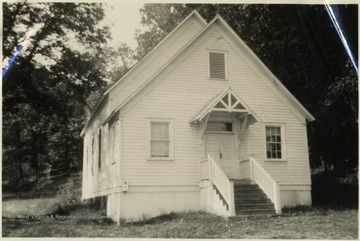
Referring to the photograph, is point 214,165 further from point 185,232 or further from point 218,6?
point 218,6

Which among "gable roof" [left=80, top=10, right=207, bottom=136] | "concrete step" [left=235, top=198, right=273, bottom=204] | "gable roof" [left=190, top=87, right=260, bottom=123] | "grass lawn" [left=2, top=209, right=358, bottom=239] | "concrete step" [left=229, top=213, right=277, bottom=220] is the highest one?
"gable roof" [left=80, top=10, right=207, bottom=136]

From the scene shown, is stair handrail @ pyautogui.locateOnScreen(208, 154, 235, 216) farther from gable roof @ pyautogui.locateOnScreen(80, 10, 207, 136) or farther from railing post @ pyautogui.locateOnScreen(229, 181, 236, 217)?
gable roof @ pyautogui.locateOnScreen(80, 10, 207, 136)

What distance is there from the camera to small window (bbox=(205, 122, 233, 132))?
13.4 m

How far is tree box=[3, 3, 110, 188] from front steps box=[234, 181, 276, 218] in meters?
4.86

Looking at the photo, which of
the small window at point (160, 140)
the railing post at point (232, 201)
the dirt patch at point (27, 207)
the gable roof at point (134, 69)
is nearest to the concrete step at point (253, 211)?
the railing post at point (232, 201)

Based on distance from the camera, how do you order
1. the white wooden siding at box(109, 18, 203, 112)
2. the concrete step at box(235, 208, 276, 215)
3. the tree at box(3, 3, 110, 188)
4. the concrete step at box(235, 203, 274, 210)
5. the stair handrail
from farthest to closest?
the white wooden siding at box(109, 18, 203, 112), the concrete step at box(235, 203, 274, 210), the concrete step at box(235, 208, 276, 215), the stair handrail, the tree at box(3, 3, 110, 188)

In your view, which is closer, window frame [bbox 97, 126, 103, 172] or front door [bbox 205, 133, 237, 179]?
front door [bbox 205, 133, 237, 179]

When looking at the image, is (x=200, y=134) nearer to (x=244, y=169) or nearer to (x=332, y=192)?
Answer: (x=244, y=169)

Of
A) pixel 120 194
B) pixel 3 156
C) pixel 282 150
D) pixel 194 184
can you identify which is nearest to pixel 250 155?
pixel 282 150

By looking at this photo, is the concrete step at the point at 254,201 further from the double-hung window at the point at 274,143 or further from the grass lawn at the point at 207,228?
the double-hung window at the point at 274,143

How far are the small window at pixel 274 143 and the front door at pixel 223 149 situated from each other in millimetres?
1105

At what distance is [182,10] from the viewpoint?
12695 millimetres

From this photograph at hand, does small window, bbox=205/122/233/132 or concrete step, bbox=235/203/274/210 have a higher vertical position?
small window, bbox=205/122/233/132

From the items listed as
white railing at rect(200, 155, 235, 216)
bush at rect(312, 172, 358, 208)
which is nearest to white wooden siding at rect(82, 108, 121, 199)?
white railing at rect(200, 155, 235, 216)
